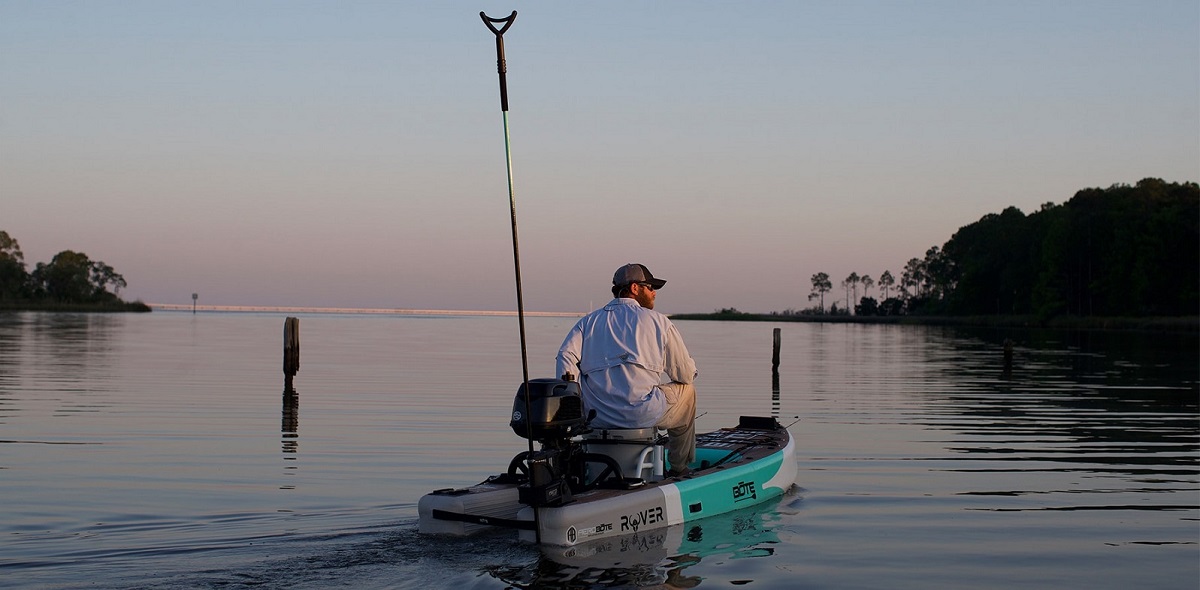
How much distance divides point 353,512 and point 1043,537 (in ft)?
21.6

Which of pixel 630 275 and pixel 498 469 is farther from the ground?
pixel 630 275

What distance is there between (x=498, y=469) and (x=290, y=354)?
40.6 feet

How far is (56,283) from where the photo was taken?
14675cm

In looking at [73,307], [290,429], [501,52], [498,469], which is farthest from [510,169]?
[73,307]

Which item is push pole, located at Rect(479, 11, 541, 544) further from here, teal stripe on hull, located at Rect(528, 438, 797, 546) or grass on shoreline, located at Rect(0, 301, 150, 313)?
grass on shoreline, located at Rect(0, 301, 150, 313)

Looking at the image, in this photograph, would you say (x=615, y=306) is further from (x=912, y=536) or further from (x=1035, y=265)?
(x=1035, y=265)

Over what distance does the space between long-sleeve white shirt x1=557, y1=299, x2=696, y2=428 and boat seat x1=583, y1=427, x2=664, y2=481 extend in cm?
6

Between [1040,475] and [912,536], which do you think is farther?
[1040,475]

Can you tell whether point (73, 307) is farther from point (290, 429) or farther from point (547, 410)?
point (547, 410)

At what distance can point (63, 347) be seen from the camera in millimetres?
42156

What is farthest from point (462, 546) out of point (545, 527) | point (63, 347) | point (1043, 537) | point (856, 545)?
point (63, 347)

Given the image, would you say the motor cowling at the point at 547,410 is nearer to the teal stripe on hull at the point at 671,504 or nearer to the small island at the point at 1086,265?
the teal stripe on hull at the point at 671,504

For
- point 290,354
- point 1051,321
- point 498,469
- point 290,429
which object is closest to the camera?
point 498,469

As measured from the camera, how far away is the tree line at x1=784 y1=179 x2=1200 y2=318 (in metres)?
99.4
